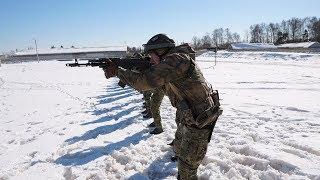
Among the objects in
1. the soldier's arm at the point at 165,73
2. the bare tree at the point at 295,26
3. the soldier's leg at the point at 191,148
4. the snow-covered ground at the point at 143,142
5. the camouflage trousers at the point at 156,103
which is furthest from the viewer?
the bare tree at the point at 295,26

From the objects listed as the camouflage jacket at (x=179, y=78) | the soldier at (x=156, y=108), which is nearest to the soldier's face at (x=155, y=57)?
the camouflage jacket at (x=179, y=78)

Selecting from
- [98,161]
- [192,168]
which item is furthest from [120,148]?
[192,168]

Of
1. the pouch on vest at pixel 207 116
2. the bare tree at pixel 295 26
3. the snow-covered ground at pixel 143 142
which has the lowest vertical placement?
the snow-covered ground at pixel 143 142

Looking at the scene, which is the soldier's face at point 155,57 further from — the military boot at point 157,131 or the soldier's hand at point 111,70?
the military boot at point 157,131

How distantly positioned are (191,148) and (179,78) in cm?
84

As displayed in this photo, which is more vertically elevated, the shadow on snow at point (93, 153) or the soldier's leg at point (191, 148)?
the soldier's leg at point (191, 148)

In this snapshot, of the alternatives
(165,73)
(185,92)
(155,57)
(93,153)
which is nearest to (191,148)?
(185,92)

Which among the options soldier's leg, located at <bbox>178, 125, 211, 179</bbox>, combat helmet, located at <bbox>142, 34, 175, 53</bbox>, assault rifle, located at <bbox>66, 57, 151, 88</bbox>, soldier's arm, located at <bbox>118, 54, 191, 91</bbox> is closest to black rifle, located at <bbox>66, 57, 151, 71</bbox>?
assault rifle, located at <bbox>66, 57, 151, 88</bbox>

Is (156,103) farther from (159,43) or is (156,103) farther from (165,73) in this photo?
(165,73)

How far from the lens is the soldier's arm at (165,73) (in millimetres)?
3787

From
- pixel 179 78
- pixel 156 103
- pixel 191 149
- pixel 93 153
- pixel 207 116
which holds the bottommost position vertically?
pixel 93 153

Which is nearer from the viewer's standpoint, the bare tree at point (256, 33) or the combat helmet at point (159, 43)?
the combat helmet at point (159, 43)

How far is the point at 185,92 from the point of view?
407 cm

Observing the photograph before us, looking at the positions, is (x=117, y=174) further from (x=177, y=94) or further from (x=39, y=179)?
(x=177, y=94)
